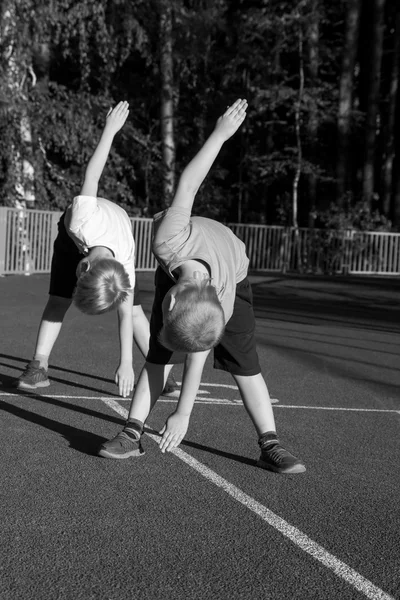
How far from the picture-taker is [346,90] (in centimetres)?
3116

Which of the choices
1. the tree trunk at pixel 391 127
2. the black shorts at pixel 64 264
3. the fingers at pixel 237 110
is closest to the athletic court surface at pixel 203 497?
the black shorts at pixel 64 264

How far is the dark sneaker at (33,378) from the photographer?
291 inches

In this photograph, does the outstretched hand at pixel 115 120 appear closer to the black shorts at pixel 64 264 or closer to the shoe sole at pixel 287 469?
the black shorts at pixel 64 264

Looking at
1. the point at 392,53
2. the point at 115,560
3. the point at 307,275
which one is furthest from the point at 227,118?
the point at 392,53

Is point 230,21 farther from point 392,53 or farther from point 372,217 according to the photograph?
point 372,217

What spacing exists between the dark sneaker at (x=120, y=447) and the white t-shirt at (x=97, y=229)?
136cm

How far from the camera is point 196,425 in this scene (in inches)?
253

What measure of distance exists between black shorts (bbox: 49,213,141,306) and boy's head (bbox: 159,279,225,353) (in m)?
3.07

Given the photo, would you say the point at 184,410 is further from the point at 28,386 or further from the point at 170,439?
the point at 28,386

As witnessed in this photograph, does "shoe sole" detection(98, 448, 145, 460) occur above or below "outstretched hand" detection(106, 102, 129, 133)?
below

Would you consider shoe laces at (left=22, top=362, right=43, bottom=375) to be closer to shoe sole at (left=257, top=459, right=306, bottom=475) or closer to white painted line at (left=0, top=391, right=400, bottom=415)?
white painted line at (left=0, top=391, right=400, bottom=415)

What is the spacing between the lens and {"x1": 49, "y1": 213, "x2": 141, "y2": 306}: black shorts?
7.27m

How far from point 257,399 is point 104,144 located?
210cm

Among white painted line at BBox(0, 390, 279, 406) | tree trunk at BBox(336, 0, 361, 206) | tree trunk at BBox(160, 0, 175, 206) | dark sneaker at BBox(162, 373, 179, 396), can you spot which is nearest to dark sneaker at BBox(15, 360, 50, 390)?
white painted line at BBox(0, 390, 279, 406)
